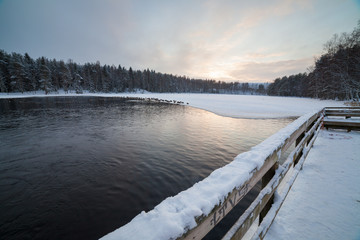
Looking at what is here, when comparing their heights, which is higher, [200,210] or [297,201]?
[200,210]

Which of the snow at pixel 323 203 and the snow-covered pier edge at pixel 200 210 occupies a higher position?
the snow-covered pier edge at pixel 200 210

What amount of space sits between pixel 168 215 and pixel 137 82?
115135mm

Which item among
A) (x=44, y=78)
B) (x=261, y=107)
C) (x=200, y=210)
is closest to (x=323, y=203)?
(x=200, y=210)

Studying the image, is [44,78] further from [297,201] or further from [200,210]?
[297,201]

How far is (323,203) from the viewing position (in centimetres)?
316

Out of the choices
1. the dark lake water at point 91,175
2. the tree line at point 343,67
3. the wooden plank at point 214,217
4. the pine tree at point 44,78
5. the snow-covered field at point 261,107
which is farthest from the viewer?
the pine tree at point 44,78

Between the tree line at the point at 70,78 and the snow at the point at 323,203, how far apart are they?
9430 centimetres

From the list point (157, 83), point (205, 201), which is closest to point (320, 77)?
point (205, 201)

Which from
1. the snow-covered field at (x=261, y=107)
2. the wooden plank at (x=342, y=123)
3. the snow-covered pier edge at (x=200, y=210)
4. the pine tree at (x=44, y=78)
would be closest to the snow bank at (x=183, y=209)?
the snow-covered pier edge at (x=200, y=210)

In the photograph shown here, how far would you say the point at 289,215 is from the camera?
285 centimetres

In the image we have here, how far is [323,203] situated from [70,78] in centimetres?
10157

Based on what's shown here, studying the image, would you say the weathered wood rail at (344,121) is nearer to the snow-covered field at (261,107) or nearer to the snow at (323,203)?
the snow-covered field at (261,107)

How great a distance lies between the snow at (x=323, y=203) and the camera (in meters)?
2.49

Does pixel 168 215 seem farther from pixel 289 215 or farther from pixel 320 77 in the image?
pixel 320 77
